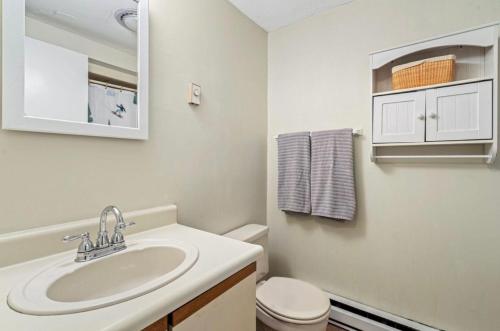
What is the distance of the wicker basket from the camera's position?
1.20 meters

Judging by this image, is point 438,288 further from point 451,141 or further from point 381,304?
point 451,141

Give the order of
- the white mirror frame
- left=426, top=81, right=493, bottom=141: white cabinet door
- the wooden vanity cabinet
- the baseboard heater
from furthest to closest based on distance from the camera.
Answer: the baseboard heater
left=426, top=81, right=493, bottom=141: white cabinet door
the white mirror frame
the wooden vanity cabinet

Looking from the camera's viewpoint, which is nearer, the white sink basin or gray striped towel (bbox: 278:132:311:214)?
the white sink basin

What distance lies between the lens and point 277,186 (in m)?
1.87

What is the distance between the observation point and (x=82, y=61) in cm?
90

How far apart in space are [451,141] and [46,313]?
170 cm

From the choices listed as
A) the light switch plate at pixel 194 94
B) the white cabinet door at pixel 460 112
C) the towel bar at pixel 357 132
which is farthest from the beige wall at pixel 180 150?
the white cabinet door at pixel 460 112

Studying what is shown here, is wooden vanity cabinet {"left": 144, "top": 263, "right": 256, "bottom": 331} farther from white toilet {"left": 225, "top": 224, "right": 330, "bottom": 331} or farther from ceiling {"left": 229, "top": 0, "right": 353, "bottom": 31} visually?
ceiling {"left": 229, "top": 0, "right": 353, "bottom": 31}

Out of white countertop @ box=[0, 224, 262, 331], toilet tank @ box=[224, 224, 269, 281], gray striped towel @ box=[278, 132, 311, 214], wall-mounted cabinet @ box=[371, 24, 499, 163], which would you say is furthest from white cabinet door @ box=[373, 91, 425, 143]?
white countertop @ box=[0, 224, 262, 331]

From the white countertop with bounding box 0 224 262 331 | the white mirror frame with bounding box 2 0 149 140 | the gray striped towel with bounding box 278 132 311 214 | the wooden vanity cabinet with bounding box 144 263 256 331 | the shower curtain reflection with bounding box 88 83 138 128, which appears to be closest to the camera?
the white countertop with bounding box 0 224 262 331

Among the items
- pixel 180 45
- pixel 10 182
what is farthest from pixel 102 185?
pixel 180 45

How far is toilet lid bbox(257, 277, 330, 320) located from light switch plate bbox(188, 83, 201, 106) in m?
1.20

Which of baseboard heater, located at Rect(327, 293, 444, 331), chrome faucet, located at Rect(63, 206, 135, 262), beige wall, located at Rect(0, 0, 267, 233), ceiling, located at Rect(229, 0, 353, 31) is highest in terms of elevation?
ceiling, located at Rect(229, 0, 353, 31)

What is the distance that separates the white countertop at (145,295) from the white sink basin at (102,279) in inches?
0.6
